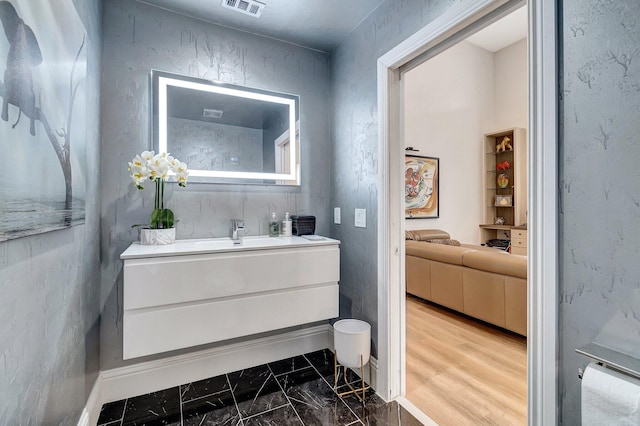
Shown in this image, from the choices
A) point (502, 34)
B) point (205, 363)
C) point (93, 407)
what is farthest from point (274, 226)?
point (502, 34)

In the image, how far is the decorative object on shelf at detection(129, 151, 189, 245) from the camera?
1714 mm

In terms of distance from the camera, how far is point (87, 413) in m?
1.49

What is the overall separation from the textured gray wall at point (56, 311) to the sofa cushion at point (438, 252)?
3013 mm

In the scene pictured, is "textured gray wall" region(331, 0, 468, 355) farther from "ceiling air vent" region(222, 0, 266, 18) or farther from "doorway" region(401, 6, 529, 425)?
"ceiling air vent" region(222, 0, 266, 18)

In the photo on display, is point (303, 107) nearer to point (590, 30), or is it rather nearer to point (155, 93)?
point (155, 93)

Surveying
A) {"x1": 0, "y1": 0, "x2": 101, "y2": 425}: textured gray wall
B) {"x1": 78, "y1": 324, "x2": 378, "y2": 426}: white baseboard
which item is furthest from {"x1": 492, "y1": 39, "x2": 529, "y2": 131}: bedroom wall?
{"x1": 0, "y1": 0, "x2": 101, "y2": 425}: textured gray wall

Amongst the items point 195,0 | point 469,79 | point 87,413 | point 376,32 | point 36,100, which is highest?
point 469,79

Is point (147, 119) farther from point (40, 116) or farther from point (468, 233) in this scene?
point (468, 233)

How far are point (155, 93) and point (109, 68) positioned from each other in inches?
10.6

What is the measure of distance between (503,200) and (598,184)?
4.76 metres

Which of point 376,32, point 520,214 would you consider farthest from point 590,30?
point 520,214

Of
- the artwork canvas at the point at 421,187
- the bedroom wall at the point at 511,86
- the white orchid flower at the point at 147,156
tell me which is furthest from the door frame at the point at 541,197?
the bedroom wall at the point at 511,86

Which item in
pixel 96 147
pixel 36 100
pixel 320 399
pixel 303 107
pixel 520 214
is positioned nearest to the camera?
pixel 36 100

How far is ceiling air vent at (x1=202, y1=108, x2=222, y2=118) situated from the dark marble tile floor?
1826mm
